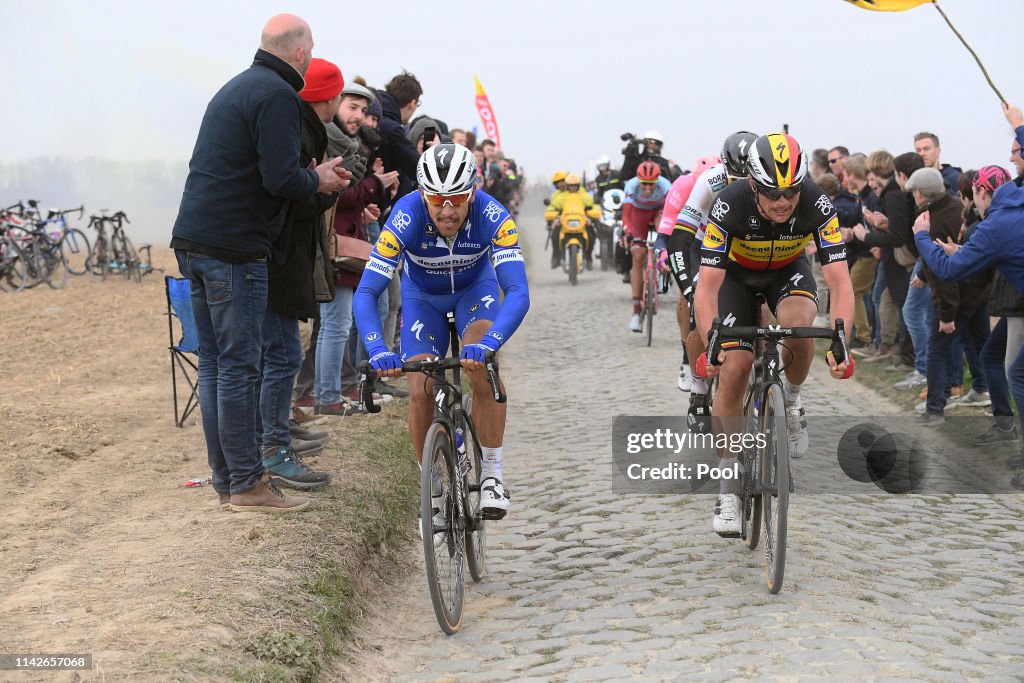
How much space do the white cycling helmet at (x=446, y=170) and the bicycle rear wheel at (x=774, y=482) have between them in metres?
2.07

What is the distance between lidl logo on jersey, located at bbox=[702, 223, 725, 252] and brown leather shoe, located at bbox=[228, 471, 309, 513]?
293 centimetres

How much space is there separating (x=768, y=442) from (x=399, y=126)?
480 cm

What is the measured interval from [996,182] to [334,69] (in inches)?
210

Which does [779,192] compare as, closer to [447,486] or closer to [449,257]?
[449,257]

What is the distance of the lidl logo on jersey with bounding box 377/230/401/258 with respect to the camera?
6.41 metres

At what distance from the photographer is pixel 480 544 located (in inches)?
267

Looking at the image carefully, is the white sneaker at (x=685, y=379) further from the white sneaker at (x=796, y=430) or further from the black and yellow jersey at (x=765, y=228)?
the black and yellow jersey at (x=765, y=228)

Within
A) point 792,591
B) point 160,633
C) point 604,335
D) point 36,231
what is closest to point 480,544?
point 792,591

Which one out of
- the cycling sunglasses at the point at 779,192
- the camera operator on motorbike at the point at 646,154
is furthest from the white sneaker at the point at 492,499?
the camera operator on motorbike at the point at 646,154

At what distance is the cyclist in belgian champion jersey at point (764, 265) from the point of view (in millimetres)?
6621

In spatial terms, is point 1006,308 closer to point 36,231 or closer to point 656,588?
point 656,588

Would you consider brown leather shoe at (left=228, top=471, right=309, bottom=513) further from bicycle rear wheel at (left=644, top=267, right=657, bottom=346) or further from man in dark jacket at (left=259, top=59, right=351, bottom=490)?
bicycle rear wheel at (left=644, top=267, right=657, bottom=346)

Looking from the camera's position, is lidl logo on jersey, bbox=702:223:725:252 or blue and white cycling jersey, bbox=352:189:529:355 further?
lidl logo on jersey, bbox=702:223:725:252
